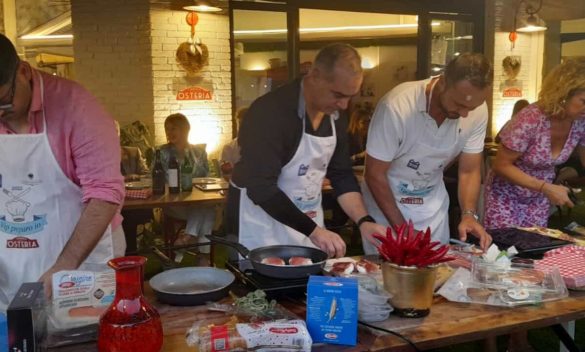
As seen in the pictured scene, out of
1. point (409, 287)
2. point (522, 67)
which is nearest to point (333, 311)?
point (409, 287)

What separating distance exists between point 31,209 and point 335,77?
1.20 metres

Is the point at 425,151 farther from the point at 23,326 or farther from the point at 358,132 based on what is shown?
the point at 358,132

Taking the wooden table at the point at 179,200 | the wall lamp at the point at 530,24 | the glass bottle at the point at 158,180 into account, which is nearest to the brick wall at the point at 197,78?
the glass bottle at the point at 158,180

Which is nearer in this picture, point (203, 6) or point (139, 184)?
point (139, 184)

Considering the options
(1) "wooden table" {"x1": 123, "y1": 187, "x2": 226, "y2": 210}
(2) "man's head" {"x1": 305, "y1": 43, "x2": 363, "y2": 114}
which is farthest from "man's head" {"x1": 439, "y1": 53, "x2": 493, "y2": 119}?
(1) "wooden table" {"x1": 123, "y1": 187, "x2": 226, "y2": 210}

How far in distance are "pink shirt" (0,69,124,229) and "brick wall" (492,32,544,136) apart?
8.70m

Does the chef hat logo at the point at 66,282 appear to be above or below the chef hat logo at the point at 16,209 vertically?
below

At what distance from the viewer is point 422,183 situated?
2.73 metres

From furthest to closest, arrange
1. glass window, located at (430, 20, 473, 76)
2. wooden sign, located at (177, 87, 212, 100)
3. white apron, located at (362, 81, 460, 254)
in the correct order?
glass window, located at (430, 20, 473, 76) < wooden sign, located at (177, 87, 212, 100) < white apron, located at (362, 81, 460, 254)

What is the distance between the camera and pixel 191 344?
4.84ft

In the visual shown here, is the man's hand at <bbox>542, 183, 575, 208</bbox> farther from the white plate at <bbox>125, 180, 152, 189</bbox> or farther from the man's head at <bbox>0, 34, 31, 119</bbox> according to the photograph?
the white plate at <bbox>125, 180, 152, 189</bbox>

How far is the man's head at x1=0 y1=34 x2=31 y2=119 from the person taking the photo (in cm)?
160

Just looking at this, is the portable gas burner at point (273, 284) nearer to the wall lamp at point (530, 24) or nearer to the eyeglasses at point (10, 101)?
the eyeglasses at point (10, 101)

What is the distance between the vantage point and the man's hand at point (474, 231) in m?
2.38
